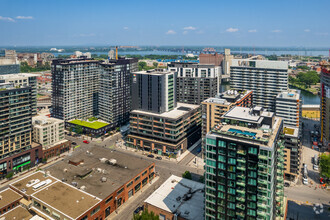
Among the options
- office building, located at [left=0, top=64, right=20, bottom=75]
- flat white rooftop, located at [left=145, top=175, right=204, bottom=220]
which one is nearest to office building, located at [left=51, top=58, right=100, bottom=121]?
office building, located at [left=0, top=64, right=20, bottom=75]

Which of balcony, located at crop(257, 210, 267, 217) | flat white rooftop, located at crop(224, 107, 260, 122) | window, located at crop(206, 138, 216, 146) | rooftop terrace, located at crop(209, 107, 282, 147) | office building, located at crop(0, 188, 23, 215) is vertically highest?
flat white rooftop, located at crop(224, 107, 260, 122)

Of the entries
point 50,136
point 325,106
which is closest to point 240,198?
point 50,136

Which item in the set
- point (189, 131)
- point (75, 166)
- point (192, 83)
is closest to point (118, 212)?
point (75, 166)

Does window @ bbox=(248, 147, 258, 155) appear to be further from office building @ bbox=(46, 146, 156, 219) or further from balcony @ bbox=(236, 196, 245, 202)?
office building @ bbox=(46, 146, 156, 219)

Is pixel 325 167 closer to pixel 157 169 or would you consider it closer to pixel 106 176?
pixel 157 169

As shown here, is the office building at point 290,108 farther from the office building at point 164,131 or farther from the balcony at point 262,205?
the balcony at point 262,205

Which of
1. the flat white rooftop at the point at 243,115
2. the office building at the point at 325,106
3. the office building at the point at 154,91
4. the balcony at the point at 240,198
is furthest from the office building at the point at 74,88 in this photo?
the office building at the point at 325,106
